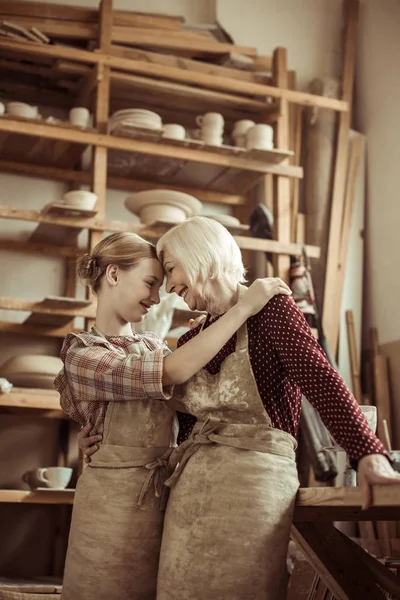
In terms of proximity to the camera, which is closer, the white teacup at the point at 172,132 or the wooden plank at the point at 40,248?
the white teacup at the point at 172,132

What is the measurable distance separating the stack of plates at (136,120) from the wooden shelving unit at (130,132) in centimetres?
7

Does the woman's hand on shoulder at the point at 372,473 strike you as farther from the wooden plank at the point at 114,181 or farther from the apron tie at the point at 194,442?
the wooden plank at the point at 114,181

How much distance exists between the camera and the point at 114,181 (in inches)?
221

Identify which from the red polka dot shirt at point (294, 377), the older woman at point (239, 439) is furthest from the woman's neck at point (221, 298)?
the red polka dot shirt at point (294, 377)

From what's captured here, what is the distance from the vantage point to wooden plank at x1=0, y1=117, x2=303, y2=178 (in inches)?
188

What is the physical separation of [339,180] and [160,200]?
1.59 m

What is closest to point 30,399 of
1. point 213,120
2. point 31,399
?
point 31,399

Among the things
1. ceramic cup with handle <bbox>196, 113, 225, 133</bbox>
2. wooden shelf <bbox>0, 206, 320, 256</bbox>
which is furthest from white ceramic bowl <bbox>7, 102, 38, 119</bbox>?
ceramic cup with handle <bbox>196, 113, 225, 133</bbox>

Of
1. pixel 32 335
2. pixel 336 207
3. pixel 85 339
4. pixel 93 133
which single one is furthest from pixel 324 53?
pixel 85 339

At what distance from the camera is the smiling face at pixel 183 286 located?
2165mm

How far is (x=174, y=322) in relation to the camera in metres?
5.05

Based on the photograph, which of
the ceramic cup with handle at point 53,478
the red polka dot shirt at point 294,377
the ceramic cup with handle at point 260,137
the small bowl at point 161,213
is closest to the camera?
the red polka dot shirt at point 294,377

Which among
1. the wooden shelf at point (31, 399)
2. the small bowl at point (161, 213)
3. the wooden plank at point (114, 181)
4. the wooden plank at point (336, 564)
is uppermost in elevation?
the wooden plank at point (114, 181)

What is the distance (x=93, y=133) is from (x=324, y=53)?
2431 mm
